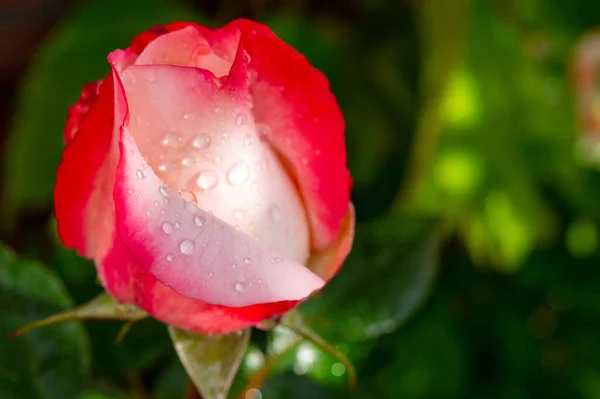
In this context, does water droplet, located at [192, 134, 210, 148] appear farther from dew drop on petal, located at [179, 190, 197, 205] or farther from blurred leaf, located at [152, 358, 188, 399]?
blurred leaf, located at [152, 358, 188, 399]

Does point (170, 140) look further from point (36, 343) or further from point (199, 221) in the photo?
point (36, 343)

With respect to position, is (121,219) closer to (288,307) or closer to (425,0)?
(288,307)

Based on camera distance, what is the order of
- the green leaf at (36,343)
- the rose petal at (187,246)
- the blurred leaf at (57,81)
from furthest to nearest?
the blurred leaf at (57,81) < the green leaf at (36,343) < the rose petal at (187,246)

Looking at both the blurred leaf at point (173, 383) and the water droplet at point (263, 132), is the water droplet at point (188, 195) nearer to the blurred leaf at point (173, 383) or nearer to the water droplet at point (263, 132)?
the water droplet at point (263, 132)

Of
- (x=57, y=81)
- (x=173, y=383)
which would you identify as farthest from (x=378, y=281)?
(x=57, y=81)

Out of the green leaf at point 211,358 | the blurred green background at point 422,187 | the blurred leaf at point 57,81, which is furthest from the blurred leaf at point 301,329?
the blurred leaf at point 57,81

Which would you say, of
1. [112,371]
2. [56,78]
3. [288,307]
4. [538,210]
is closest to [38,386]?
[112,371]
